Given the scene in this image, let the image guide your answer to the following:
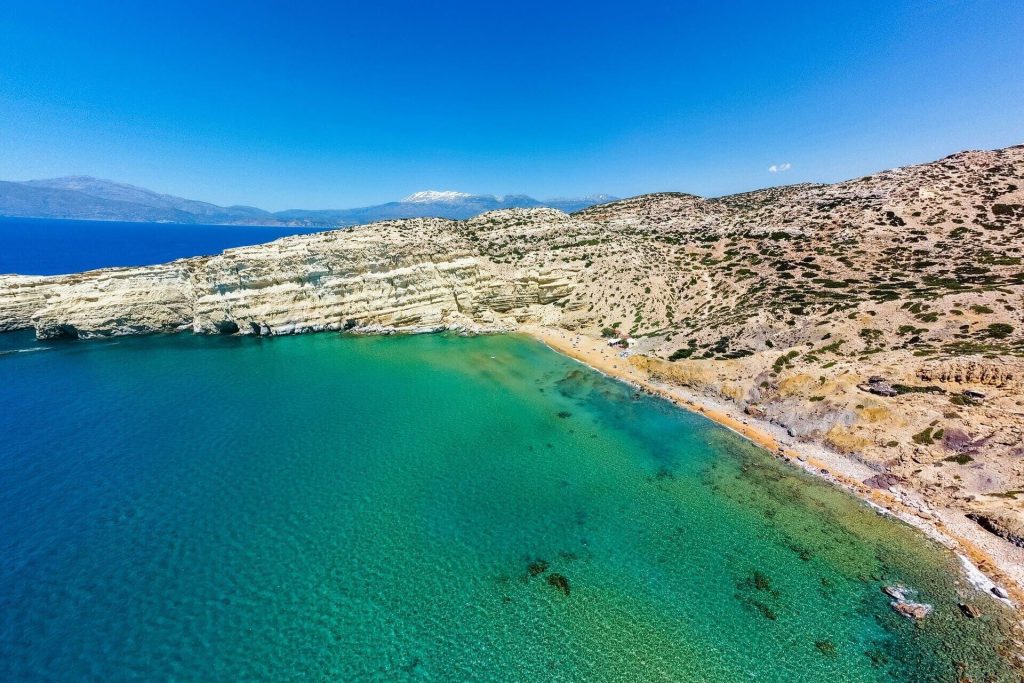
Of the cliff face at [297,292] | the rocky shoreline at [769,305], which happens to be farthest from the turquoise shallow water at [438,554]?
the cliff face at [297,292]

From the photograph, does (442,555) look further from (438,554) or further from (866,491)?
(866,491)

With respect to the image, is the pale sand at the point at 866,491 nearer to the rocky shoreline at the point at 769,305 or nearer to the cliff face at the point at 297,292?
the rocky shoreline at the point at 769,305

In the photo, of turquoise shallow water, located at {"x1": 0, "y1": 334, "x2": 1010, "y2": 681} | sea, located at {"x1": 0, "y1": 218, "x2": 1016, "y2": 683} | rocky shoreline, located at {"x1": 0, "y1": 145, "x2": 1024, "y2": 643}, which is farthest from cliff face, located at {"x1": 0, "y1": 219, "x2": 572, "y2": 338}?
turquoise shallow water, located at {"x1": 0, "y1": 334, "x2": 1010, "y2": 681}

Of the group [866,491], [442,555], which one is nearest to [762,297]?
[866,491]

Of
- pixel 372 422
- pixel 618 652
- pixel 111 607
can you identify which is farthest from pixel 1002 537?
pixel 111 607

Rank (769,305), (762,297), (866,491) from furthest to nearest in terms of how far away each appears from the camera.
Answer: (762,297)
(769,305)
(866,491)

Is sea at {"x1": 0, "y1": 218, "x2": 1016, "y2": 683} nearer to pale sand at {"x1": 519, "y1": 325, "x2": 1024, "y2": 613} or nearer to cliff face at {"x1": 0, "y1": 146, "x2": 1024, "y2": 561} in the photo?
pale sand at {"x1": 519, "y1": 325, "x2": 1024, "y2": 613}

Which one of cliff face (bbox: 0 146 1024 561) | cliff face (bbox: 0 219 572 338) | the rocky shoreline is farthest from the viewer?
cliff face (bbox: 0 219 572 338)
